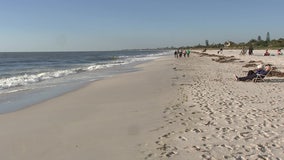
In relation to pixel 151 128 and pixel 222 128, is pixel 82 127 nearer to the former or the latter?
pixel 151 128

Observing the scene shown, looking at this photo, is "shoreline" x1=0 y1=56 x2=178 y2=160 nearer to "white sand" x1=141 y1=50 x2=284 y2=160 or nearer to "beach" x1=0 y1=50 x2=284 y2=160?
"beach" x1=0 y1=50 x2=284 y2=160

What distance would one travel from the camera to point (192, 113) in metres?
9.05

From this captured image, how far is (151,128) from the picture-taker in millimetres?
7676

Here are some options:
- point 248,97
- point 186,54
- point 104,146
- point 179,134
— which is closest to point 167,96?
point 248,97

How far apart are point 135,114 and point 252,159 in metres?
4.35

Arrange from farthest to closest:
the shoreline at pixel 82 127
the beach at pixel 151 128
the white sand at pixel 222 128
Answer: the shoreline at pixel 82 127
the beach at pixel 151 128
the white sand at pixel 222 128

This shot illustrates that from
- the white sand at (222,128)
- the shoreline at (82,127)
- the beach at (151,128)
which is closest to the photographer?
the white sand at (222,128)

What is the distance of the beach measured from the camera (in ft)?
19.7

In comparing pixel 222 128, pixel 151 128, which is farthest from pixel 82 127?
pixel 222 128

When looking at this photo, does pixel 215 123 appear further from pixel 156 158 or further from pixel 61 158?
pixel 61 158

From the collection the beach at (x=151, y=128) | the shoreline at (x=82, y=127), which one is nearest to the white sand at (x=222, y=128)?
the beach at (x=151, y=128)

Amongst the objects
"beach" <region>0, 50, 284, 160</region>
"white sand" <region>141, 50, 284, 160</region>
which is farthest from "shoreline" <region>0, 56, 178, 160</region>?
"white sand" <region>141, 50, 284, 160</region>

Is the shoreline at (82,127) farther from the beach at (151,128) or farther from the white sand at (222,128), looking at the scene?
the white sand at (222,128)

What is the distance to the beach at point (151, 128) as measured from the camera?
236 inches
